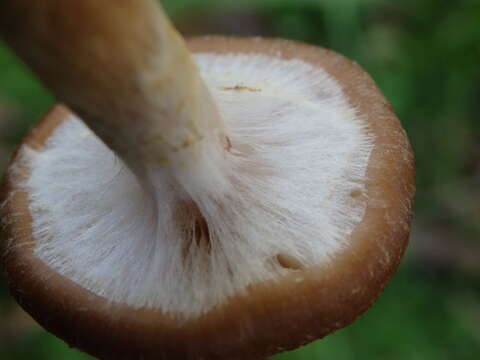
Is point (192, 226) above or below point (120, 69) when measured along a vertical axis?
below

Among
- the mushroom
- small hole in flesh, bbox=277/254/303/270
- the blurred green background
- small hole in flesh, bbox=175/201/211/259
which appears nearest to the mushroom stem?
the mushroom

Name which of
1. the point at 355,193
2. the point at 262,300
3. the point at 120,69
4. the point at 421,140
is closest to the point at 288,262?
the point at 262,300

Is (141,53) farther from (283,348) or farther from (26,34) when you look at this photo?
(283,348)

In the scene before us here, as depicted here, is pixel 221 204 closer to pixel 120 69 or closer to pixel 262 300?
pixel 262 300

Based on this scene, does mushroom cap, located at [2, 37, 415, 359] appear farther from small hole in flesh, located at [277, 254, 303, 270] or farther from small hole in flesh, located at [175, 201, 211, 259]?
small hole in flesh, located at [175, 201, 211, 259]

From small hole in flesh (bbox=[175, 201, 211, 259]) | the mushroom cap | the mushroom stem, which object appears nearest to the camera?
the mushroom stem

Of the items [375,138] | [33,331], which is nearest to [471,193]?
[375,138]

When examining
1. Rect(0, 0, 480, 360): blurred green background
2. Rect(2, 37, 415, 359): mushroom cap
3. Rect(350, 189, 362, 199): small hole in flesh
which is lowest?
Rect(0, 0, 480, 360): blurred green background
